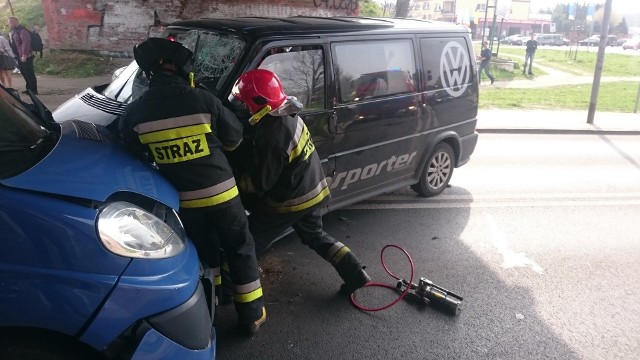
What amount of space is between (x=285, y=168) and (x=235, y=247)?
629 millimetres

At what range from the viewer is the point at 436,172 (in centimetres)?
586

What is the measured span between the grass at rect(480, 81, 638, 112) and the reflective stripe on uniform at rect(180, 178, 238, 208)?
11947mm

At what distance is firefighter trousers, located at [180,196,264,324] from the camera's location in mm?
3021

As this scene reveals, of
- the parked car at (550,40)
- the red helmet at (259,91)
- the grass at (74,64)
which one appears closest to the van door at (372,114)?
the red helmet at (259,91)

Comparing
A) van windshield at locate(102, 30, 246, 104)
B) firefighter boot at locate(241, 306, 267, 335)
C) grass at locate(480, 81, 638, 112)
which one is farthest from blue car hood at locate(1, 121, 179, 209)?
grass at locate(480, 81, 638, 112)

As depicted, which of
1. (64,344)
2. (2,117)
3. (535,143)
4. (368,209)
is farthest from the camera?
(535,143)

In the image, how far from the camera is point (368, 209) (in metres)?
5.56

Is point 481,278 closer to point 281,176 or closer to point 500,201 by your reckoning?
point 281,176

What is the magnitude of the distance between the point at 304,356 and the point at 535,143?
26.2 feet

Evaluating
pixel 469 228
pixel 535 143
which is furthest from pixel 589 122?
pixel 469 228

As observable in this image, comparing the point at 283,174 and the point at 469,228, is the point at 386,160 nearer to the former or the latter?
the point at 469,228

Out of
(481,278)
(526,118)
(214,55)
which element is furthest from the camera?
(526,118)

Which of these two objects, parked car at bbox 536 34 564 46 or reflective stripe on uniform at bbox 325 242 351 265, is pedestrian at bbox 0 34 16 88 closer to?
reflective stripe on uniform at bbox 325 242 351 265

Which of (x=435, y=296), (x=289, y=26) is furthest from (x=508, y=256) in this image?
(x=289, y=26)
